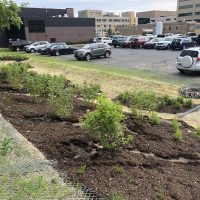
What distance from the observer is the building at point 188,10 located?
453 ft

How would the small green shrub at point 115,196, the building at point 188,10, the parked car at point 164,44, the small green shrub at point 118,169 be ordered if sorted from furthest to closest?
the building at point 188,10 → the parked car at point 164,44 → the small green shrub at point 118,169 → the small green shrub at point 115,196

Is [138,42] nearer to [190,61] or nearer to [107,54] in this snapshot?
[107,54]

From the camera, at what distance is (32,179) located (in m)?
4.92

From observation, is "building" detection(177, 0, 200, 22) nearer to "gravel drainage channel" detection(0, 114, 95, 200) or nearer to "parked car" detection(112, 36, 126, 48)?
"parked car" detection(112, 36, 126, 48)

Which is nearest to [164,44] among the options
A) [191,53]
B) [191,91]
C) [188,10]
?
[191,53]

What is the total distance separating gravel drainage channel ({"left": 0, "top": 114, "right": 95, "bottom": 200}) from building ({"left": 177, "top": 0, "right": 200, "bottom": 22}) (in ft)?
454

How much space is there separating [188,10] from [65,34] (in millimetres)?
91252

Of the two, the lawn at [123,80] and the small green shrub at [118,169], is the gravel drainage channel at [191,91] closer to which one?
the lawn at [123,80]

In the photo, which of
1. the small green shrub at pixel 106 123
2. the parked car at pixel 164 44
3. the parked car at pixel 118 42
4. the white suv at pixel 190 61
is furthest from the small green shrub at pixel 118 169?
the parked car at pixel 118 42

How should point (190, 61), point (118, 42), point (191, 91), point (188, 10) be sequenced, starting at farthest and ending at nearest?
1. point (188, 10)
2. point (118, 42)
3. point (190, 61)
4. point (191, 91)

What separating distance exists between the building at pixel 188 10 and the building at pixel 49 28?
79780 mm

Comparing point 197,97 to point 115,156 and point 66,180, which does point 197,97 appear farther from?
point 66,180

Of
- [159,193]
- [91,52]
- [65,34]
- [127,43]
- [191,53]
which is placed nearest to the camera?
[159,193]

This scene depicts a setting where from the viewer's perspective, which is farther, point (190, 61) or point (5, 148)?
point (190, 61)
